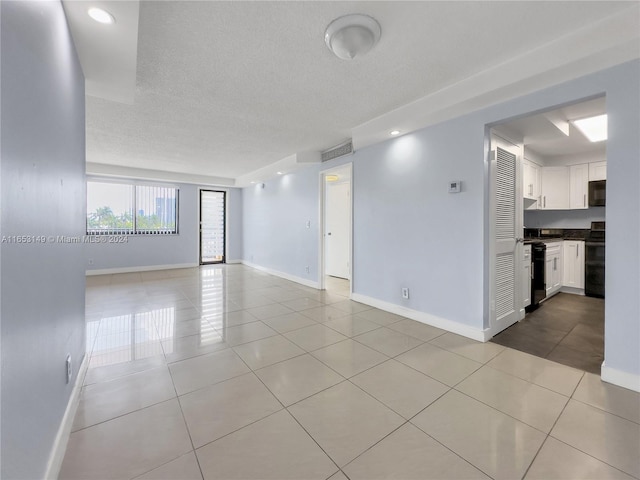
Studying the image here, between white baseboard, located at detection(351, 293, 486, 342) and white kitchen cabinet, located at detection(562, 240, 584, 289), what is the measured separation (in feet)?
11.2

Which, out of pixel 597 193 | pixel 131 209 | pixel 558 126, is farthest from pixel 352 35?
pixel 131 209

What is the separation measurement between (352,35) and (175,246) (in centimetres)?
709

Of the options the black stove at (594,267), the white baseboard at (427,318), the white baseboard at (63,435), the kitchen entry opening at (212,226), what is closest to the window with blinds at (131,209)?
the kitchen entry opening at (212,226)

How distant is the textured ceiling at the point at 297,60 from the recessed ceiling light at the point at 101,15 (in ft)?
0.68

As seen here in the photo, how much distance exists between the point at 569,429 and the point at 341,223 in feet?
16.5

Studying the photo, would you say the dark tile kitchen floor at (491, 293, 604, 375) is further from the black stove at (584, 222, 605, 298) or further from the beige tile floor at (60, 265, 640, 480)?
the black stove at (584, 222, 605, 298)

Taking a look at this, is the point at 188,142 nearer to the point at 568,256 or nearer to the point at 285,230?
the point at 285,230

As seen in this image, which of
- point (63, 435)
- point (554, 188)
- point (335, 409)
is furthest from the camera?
point (554, 188)

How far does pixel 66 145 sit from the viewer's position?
1623 millimetres

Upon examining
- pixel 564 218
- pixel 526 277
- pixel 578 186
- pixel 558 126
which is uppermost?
pixel 558 126

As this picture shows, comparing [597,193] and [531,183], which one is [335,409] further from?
[597,193]

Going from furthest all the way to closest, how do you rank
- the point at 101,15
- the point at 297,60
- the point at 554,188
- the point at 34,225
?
the point at 554,188, the point at 297,60, the point at 101,15, the point at 34,225

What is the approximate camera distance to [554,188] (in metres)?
4.90

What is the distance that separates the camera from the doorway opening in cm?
276
